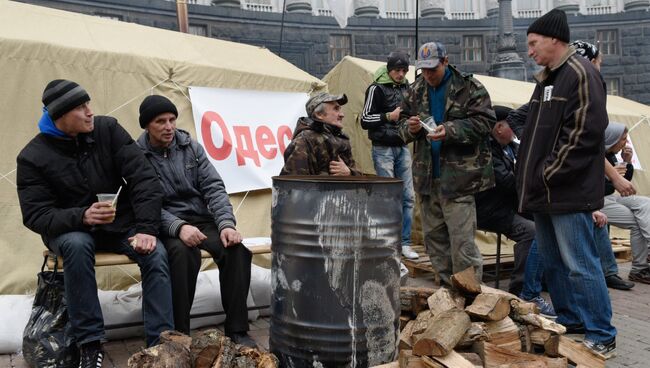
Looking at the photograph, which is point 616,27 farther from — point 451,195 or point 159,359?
point 159,359

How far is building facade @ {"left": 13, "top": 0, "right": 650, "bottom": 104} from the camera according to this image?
23.1 meters

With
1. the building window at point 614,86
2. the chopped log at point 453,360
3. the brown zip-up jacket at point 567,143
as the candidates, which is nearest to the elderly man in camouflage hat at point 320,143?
the brown zip-up jacket at point 567,143

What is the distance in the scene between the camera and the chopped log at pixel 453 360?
3.10 m

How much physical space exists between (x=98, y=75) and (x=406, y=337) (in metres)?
3.33

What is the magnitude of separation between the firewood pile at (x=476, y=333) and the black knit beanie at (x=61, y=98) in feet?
7.80

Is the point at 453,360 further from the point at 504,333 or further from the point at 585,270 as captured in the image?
the point at 585,270

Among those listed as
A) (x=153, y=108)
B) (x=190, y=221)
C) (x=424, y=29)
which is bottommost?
(x=190, y=221)

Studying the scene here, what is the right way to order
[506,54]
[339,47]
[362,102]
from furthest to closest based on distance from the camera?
[339,47] < [506,54] < [362,102]

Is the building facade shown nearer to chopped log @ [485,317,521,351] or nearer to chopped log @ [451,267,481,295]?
chopped log @ [451,267,481,295]

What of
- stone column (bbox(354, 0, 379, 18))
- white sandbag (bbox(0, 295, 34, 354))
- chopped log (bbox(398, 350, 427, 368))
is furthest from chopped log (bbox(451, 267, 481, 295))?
stone column (bbox(354, 0, 379, 18))

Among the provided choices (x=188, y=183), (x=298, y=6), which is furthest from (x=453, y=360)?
(x=298, y=6)

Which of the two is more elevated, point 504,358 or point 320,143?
point 320,143

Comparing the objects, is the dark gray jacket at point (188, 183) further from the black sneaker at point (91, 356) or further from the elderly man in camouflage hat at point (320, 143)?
the black sneaker at point (91, 356)

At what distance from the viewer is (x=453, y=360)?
314cm
